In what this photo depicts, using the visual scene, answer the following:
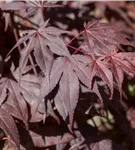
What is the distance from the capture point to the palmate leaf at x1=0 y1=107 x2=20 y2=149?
4.26 feet

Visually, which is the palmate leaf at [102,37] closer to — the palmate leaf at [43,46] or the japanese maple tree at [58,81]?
the japanese maple tree at [58,81]

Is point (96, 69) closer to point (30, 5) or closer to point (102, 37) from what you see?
point (102, 37)

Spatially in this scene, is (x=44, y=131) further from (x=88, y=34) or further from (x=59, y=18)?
(x=59, y=18)

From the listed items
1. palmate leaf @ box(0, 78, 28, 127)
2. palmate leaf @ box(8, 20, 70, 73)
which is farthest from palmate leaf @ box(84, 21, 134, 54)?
palmate leaf @ box(0, 78, 28, 127)

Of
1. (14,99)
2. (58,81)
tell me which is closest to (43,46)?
(58,81)

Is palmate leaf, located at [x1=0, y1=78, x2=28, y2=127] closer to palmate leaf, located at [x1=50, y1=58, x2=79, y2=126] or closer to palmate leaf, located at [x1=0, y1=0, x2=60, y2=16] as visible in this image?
palmate leaf, located at [x1=50, y1=58, x2=79, y2=126]

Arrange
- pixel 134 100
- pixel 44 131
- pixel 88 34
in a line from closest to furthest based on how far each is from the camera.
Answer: pixel 88 34
pixel 44 131
pixel 134 100

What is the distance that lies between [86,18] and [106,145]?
0.78m

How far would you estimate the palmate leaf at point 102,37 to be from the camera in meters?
1.35

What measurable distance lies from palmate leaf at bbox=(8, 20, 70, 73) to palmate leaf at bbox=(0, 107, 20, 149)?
0.71 feet

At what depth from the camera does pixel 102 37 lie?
1.39 metres

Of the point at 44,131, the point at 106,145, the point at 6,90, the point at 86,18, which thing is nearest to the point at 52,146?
the point at 44,131

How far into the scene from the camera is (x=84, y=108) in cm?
149

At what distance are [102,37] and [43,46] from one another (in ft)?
0.82
